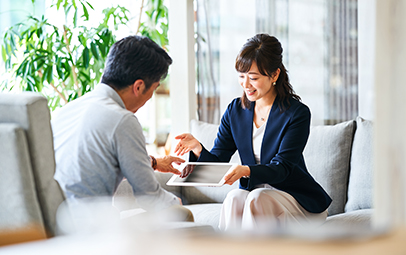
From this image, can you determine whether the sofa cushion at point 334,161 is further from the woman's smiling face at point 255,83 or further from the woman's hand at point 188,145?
the woman's hand at point 188,145

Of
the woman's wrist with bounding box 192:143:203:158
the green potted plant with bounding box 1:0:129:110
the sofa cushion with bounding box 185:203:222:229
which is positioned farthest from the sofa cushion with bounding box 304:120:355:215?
the green potted plant with bounding box 1:0:129:110

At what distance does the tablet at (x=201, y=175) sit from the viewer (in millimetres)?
1221

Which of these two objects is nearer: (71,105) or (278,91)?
(71,105)

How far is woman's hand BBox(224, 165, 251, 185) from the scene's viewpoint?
1.26 meters

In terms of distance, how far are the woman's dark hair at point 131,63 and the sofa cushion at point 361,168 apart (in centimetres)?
100

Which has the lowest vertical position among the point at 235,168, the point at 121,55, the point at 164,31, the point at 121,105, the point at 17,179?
the point at 235,168

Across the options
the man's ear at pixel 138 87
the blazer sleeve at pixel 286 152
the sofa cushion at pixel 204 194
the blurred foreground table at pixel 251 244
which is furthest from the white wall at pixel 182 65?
the blurred foreground table at pixel 251 244

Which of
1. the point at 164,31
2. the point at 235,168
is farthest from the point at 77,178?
the point at 164,31

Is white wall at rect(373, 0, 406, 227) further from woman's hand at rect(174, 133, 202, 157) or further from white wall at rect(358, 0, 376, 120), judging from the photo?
white wall at rect(358, 0, 376, 120)

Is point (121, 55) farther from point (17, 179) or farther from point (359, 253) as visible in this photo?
point (359, 253)

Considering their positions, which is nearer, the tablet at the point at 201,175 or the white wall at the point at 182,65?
the tablet at the point at 201,175

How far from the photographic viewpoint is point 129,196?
90cm

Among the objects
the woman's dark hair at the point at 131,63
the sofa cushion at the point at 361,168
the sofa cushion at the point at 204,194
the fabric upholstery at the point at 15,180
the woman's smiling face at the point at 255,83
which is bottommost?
the sofa cushion at the point at 204,194

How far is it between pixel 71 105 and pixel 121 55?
178mm
